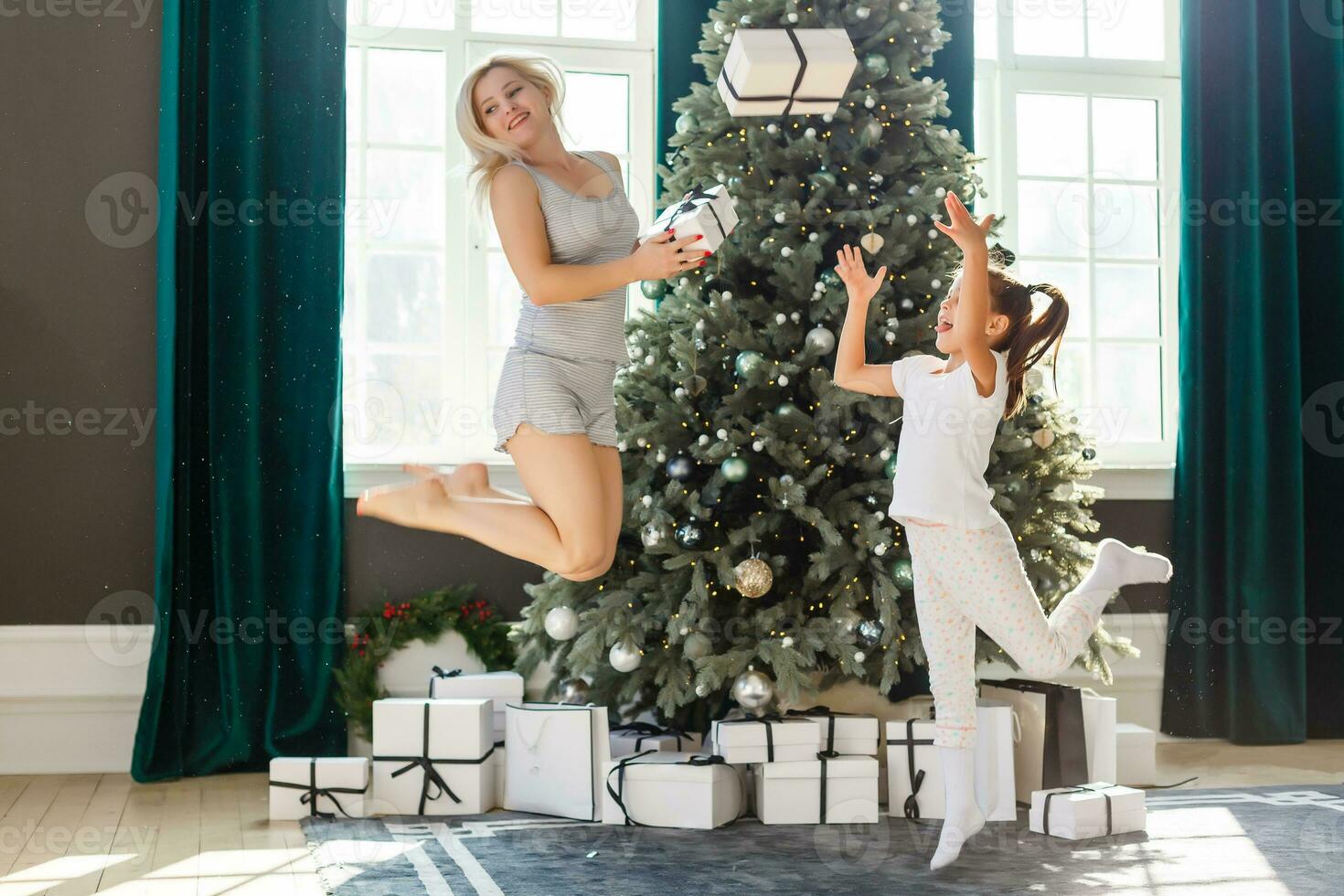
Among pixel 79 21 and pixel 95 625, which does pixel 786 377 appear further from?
pixel 79 21

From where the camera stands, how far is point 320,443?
13.1 feet

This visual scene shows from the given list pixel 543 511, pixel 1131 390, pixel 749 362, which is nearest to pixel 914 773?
pixel 749 362

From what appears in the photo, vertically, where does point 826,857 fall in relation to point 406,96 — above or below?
below

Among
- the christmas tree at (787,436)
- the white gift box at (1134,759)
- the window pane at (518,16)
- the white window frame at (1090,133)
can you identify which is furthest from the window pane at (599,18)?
the white gift box at (1134,759)

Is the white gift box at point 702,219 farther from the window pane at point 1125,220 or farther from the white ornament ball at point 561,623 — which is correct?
the window pane at point 1125,220

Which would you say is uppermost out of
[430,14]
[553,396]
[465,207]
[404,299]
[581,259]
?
[430,14]

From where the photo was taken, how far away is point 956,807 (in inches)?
111

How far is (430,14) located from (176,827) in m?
2.67

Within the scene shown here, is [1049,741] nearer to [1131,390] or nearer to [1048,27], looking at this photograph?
[1131,390]

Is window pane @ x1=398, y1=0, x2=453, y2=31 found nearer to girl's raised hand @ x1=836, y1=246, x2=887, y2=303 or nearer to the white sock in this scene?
girl's raised hand @ x1=836, y1=246, x2=887, y2=303

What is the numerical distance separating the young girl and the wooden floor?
1259 millimetres

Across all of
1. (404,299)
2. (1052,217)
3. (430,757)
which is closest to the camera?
(430,757)

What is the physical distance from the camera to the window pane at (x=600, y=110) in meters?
4.46

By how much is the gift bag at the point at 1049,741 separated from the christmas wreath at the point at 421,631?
154 cm
